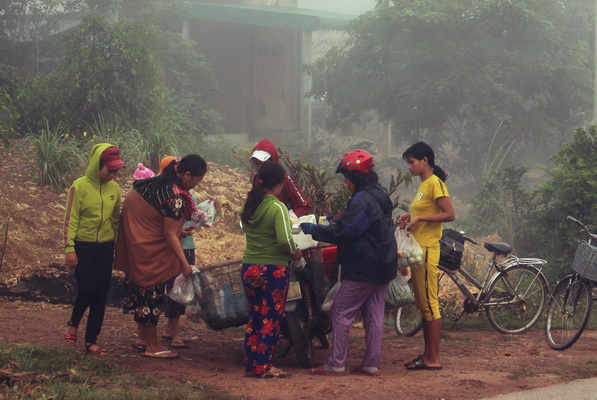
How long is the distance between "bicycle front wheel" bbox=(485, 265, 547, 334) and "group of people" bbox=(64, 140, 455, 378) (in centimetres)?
220

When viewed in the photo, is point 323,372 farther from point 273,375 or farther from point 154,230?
point 154,230

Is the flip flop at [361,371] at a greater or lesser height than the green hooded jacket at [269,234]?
lesser

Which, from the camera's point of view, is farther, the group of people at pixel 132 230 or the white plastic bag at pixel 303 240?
the group of people at pixel 132 230

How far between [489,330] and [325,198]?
7.99 ft

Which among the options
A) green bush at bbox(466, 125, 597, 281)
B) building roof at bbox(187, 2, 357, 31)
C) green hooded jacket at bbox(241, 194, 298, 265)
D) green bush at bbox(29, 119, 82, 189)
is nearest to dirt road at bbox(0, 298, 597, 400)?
green hooded jacket at bbox(241, 194, 298, 265)

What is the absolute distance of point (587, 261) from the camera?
7.13 m

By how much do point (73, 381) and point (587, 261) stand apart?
4.54 m

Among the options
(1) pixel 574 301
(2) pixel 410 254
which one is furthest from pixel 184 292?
(1) pixel 574 301

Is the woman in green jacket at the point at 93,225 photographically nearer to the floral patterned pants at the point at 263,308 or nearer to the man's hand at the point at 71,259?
the man's hand at the point at 71,259

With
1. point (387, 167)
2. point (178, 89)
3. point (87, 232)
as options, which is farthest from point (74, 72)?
point (387, 167)

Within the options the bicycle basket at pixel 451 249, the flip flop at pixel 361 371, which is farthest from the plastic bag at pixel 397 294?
the bicycle basket at pixel 451 249

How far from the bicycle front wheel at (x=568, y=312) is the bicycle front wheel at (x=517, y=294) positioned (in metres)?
0.59

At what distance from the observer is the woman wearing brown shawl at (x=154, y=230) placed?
6016mm

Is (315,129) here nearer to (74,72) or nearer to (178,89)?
(178,89)
